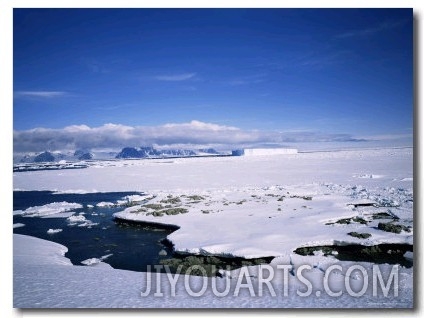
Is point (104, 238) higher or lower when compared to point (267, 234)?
lower

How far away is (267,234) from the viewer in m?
6.45

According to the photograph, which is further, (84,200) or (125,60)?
(84,200)

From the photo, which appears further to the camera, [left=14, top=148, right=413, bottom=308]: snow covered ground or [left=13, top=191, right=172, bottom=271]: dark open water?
[left=13, top=191, right=172, bottom=271]: dark open water

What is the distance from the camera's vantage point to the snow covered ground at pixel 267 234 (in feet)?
15.3

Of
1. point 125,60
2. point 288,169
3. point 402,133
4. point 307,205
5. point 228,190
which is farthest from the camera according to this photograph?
point 288,169

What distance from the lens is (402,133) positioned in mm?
5383

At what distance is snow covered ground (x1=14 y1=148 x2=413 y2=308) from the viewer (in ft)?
15.3

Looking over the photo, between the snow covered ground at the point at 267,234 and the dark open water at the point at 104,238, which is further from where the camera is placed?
the dark open water at the point at 104,238

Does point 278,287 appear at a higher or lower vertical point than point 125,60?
lower

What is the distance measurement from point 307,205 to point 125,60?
640 centimetres

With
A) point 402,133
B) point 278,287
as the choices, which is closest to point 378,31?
point 402,133
